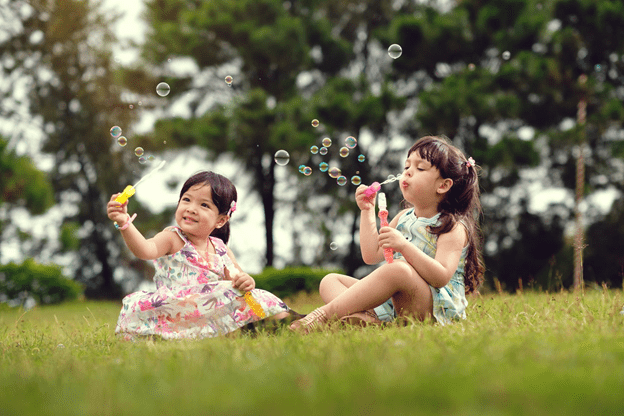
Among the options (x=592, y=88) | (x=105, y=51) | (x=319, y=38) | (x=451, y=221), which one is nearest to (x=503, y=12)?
(x=592, y=88)

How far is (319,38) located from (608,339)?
1261 centimetres

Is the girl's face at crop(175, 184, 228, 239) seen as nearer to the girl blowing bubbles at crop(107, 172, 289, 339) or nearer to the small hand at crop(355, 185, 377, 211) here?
the girl blowing bubbles at crop(107, 172, 289, 339)

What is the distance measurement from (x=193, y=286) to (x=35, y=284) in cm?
997

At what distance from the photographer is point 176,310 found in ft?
11.1

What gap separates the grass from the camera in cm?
146

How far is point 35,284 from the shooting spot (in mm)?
12078

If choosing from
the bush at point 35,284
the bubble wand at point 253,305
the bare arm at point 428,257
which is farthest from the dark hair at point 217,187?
the bush at point 35,284

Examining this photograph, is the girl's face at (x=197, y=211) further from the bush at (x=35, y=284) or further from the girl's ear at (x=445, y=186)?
the bush at (x=35, y=284)

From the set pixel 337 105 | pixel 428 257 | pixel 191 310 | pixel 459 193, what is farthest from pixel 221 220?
pixel 337 105

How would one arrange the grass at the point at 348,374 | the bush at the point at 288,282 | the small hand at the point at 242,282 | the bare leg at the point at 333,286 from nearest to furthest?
1. the grass at the point at 348,374
2. the small hand at the point at 242,282
3. the bare leg at the point at 333,286
4. the bush at the point at 288,282

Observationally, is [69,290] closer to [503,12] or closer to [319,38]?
[319,38]

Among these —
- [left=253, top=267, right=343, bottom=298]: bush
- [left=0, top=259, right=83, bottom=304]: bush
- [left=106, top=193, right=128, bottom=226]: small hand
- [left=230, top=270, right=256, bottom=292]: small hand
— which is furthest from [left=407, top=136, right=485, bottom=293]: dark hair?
[left=0, top=259, right=83, bottom=304]: bush

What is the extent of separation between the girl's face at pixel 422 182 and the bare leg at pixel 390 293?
1.58ft

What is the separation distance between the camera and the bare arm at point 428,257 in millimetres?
3035
